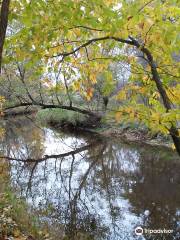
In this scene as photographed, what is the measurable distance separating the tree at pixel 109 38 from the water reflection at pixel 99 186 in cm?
470

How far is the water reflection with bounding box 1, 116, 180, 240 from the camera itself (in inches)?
376

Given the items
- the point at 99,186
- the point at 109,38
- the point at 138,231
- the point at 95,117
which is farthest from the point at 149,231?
Result: the point at 109,38

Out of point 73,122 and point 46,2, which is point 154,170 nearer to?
point 46,2

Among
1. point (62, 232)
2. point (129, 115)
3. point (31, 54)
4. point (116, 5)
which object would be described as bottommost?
point (62, 232)

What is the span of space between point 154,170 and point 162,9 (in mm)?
11914

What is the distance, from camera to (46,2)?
14.4ft

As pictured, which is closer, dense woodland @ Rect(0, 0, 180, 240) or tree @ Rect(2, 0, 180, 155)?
tree @ Rect(2, 0, 180, 155)

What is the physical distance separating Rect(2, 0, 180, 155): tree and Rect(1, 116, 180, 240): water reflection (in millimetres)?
4700

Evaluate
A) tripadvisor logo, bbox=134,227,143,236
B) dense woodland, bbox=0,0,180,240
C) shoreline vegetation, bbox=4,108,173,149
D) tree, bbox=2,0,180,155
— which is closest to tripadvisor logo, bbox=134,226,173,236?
tripadvisor logo, bbox=134,227,143,236

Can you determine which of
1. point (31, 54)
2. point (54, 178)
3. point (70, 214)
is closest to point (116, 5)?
point (31, 54)

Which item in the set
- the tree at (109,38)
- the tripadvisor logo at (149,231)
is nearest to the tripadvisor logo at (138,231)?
the tripadvisor logo at (149,231)

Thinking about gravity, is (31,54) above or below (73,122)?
below

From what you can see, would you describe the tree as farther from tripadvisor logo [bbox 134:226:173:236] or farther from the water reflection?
the water reflection

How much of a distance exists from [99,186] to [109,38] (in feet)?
29.6
